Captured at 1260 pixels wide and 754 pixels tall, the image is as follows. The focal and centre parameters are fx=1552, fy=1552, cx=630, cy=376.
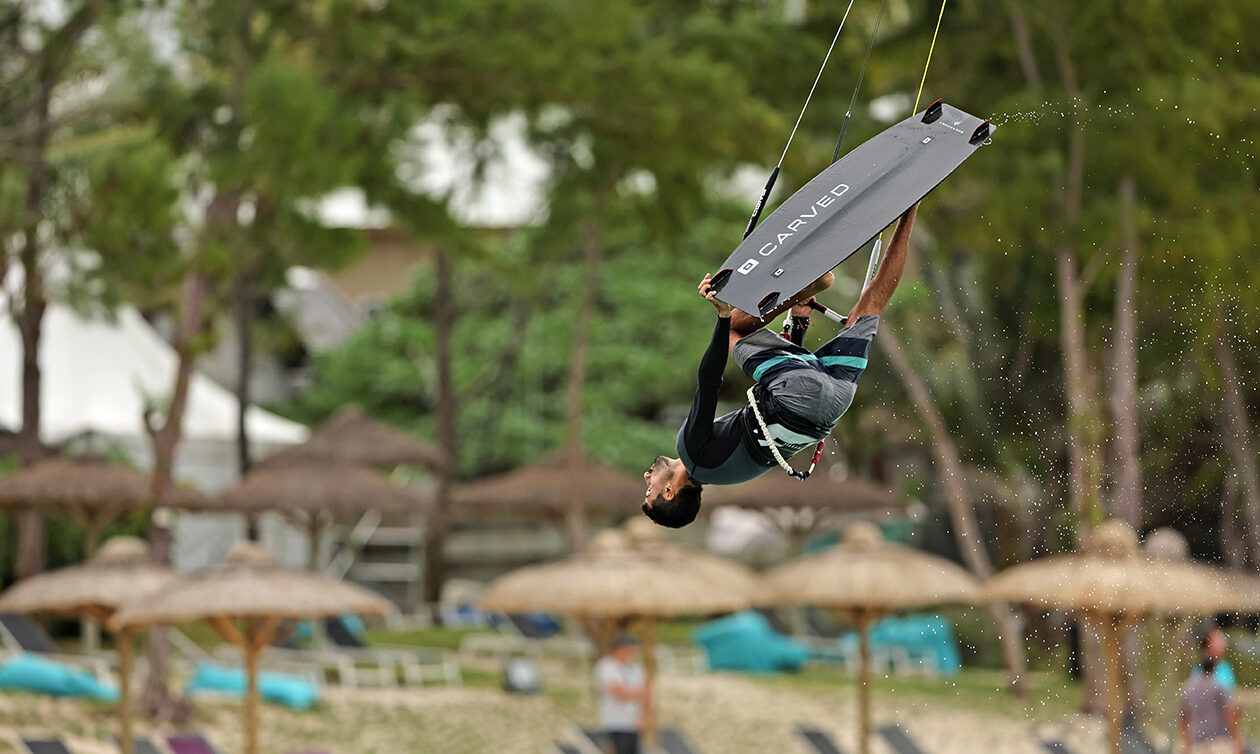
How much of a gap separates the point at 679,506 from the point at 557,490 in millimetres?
20809

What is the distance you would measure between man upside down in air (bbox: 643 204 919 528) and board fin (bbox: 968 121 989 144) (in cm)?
34

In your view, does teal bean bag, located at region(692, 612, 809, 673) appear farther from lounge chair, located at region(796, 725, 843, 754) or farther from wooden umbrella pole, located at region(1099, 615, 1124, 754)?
wooden umbrella pole, located at region(1099, 615, 1124, 754)

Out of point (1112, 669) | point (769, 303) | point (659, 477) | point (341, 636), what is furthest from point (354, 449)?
point (769, 303)

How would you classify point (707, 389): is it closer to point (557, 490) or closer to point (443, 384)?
point (557, 490)

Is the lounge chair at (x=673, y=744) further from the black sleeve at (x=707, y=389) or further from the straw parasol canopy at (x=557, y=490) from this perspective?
the straw parasol canopy at (x=557, y=490)

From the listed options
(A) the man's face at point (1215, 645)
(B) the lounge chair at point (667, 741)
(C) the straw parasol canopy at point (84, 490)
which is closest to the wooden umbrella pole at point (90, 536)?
(C) the straw parasol canopy at point (84, 490)

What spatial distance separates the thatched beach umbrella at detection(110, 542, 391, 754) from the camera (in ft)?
45.9

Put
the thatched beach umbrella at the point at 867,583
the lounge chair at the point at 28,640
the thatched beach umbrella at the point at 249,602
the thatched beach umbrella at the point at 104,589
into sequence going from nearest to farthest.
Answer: the thatched beach umbrella at the point at 249,602, the thatched beach umbrella at the point at 104,589, the thatched beach umbrella at the point at 867,583, the lounge chair at the point at 28,640

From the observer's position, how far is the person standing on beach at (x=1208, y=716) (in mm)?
11000

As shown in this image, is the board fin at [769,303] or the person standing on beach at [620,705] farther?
the person standing on beach at [620,705]

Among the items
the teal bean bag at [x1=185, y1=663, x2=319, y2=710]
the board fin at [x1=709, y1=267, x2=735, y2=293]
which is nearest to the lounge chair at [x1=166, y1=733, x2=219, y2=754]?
the teal bean bag at [x1=185, y1=663, x2=319, y2=710]

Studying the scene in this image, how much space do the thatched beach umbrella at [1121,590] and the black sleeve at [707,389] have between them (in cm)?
852

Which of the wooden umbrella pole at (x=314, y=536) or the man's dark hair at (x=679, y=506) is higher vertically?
the wooden umbrella pole at (x=314, y=536)

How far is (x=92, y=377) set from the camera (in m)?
27.5
